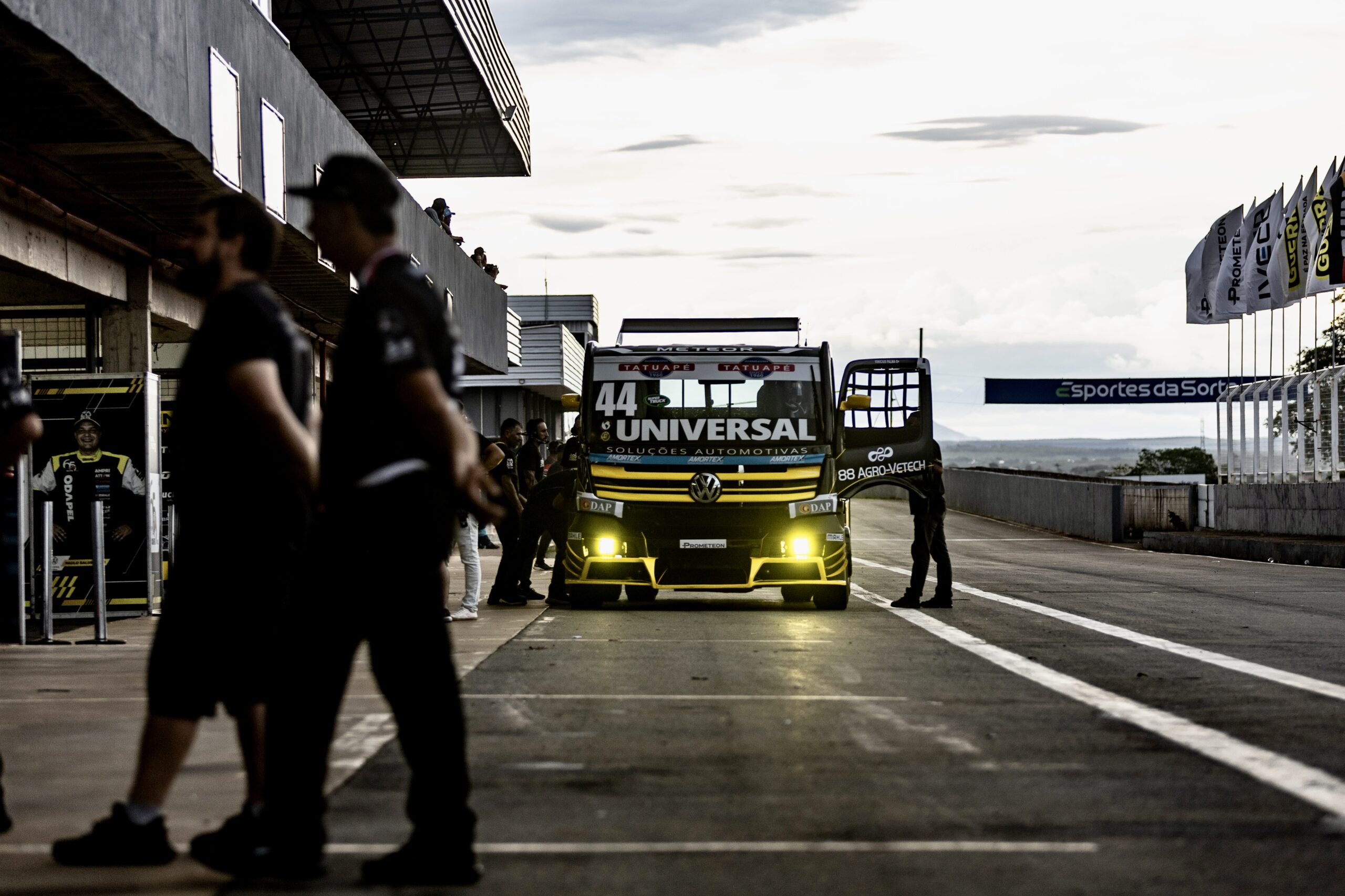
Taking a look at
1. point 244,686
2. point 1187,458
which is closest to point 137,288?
point 244,686

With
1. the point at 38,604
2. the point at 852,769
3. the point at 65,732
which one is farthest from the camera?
the point at 38,604

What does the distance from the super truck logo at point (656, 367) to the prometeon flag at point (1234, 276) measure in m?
28.3

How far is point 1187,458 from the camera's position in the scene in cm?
12119

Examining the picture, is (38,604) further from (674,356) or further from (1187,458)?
(1187,458)

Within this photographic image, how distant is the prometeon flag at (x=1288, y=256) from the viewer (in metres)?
38.2

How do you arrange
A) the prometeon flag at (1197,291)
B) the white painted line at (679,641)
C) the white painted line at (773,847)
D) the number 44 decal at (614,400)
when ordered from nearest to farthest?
the white painted line at (773,847), the white painted line at (679,641), the number 44 decal at (614,400), the prometeon flag at (1197,291)

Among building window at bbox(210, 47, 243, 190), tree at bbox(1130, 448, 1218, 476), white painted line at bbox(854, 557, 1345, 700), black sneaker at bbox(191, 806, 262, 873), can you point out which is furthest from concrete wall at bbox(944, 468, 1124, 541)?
tree at bbox(1130, 448, 1218, 476)

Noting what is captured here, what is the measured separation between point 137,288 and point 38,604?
20.1ft

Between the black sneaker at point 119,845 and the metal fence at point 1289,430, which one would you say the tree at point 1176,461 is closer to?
the metal fence at point 1289,430

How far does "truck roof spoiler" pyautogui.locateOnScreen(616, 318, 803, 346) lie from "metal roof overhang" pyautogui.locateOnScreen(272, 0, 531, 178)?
1315 centimetres

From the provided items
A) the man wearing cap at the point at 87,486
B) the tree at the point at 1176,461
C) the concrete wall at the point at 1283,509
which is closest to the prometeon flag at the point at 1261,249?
the concrete wall at the point at 1283,509

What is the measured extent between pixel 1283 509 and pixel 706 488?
21368 mm

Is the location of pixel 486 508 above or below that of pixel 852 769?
above

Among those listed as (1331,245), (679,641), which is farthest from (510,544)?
(1331,245)
